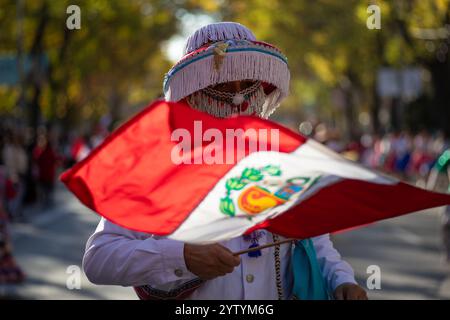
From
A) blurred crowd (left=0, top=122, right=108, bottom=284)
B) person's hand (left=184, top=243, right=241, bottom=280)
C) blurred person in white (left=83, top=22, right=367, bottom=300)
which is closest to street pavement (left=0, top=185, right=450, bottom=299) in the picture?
blurred crowd (left=0, top=122, right=108, bottom=284)

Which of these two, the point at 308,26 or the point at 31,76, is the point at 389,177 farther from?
the point at 308,26

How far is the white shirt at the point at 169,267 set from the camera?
3469 mm

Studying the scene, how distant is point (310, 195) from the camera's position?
3486mm

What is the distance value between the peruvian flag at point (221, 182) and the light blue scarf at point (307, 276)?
17cm

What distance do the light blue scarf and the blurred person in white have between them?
15 millimetres

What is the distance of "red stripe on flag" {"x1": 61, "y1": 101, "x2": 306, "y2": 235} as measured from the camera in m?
3.33

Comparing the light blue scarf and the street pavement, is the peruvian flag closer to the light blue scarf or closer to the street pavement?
the light blue scarf

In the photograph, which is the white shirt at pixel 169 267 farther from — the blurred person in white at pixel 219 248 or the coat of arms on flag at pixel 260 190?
the coat of arms on flag at pixel 260 190

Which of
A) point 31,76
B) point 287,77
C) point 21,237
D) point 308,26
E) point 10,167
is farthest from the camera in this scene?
point 308,26

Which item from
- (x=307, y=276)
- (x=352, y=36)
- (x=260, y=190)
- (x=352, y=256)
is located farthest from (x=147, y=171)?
(x=352, y=36)

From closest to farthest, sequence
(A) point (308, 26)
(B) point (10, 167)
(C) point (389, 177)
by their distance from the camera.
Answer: (C) point (389, 177) → (B) point (10, 167) → (A) point (308, 26)

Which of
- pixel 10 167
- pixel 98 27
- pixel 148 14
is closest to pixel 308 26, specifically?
pixel 148 14

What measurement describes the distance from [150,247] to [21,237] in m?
15.4

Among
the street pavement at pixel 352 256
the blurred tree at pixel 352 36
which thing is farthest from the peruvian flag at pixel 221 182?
the blurred tree at pixel 352 36
